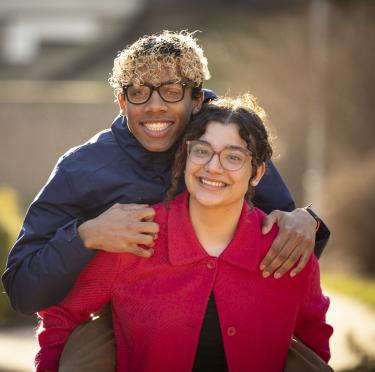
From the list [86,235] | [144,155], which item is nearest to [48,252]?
[86,235]

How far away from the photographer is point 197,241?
413 centimetres

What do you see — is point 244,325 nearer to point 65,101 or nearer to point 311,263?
point 311,263

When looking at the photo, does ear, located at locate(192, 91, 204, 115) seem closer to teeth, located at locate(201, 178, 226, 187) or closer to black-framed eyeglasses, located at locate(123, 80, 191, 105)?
black-framed eyeglasses, located at locate(123, 80, 191, 105)

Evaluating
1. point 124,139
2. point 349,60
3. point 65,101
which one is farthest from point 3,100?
point 124,139

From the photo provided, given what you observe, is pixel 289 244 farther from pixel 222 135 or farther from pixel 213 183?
pixel 222 135

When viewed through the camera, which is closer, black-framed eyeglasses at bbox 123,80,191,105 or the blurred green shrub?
black-framed eyeglasses at bbox 123,80,191,105

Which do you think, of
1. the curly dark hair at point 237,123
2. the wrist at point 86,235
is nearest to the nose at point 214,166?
the curly dark hair at point 237,123

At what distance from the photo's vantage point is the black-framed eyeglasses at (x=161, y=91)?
4418mm

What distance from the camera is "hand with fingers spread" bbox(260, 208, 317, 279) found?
4.13m

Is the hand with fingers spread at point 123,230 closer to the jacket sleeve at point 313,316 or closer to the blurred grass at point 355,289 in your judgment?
the jacket sleeve at point 313,316

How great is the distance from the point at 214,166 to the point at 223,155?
0.07m

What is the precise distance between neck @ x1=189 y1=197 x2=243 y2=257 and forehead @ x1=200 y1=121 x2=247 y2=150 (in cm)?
26

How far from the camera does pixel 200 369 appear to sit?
→ 407 cm

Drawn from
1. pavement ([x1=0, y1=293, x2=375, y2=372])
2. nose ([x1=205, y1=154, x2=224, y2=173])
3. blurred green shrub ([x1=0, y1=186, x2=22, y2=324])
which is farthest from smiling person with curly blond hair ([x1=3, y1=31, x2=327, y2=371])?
blurred green shrub ([x1=0, y1=186, x2=22, y2=324])
